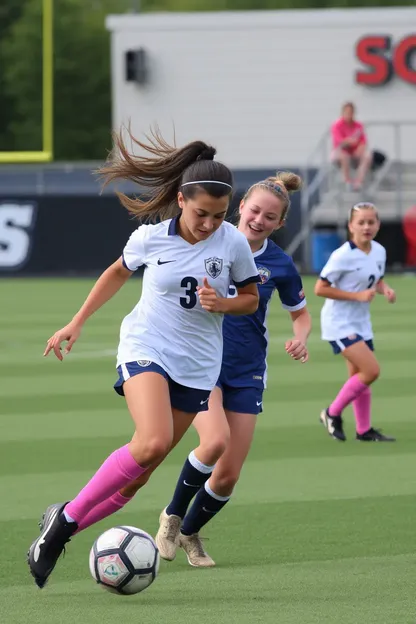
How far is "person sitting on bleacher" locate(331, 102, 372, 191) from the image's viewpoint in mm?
28016

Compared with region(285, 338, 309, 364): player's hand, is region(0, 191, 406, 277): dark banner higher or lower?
lower

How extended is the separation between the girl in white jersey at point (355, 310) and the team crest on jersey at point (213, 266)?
418 centimetres

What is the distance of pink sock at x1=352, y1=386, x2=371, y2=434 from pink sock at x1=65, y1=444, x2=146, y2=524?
15.3 feet

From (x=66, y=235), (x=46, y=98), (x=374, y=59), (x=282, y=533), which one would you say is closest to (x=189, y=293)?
(x=282, y=533)

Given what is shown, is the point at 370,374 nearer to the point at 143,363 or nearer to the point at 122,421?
the point at 122,421

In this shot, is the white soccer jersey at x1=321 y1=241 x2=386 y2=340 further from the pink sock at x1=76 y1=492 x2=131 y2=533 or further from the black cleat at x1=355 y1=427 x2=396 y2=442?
the pink sock at x1=76 y1=492 x2=131 y2=533

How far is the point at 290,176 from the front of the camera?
285 inches

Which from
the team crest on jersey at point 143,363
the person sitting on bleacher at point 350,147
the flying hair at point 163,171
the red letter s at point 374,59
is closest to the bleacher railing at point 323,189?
the person sitting on bleacher at point 350,147

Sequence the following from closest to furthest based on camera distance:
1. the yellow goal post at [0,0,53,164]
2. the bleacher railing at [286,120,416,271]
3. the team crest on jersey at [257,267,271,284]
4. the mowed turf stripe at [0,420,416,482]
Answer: the team crest on jersey at [257,267,271,284] < the mowed turf stripe at [0,420,416,482] < the yellow goal post at [0,0,53,164] < the bleacher railing at [286,120,416,271]

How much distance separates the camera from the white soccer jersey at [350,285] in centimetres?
1048

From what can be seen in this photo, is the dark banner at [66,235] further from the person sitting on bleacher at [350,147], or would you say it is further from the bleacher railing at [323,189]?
the person sitting on bleacher at [350,147]

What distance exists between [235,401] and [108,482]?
1.18m

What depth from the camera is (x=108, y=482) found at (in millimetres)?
5805

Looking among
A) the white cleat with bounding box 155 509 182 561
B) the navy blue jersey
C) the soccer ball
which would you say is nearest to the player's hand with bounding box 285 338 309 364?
the navy blue jersey
